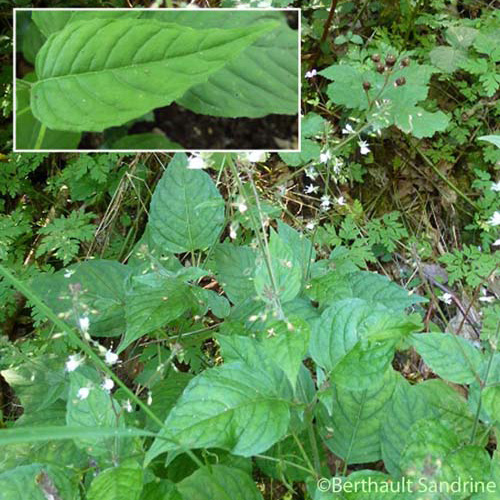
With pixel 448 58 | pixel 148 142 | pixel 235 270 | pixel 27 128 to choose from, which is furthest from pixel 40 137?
pixel 448 58

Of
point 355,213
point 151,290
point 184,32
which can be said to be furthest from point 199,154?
point 355,213

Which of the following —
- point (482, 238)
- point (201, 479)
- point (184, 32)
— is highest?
point (184, 32)

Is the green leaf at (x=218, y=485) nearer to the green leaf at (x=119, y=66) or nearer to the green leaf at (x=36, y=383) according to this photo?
the green leaf at (x=36, y=383)

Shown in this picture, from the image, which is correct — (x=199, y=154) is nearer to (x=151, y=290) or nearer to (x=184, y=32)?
(x=184, y=32)

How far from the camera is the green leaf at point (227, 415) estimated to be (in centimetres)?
76

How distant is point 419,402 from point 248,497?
0.95 feet

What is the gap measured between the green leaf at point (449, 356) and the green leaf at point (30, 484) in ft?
1.67

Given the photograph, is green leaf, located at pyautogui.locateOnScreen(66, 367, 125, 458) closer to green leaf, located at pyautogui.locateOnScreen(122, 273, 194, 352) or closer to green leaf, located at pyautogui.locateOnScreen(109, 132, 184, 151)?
green leaf, located at pyautogui.locateOnScreen(122, 273, 194, 352)


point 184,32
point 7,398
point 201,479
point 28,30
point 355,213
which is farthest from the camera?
point 355,213

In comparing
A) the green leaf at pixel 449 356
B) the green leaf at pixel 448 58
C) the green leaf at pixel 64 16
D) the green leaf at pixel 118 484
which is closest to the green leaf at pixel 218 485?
the green leaf at pixel 118 484

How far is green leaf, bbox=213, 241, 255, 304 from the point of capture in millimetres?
1115

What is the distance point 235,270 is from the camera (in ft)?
3.71

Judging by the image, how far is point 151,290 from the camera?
100cm

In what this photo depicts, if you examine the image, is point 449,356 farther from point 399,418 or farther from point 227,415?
point 227,415
